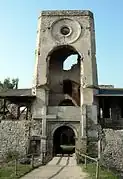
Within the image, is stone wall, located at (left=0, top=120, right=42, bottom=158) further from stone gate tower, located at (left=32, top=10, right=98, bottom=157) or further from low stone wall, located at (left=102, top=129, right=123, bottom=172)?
low stone wall, located at (left=102, top=129, right=123, bottom=172)

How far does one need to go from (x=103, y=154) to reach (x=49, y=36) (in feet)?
32.9

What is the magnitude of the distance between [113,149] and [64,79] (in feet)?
25.8

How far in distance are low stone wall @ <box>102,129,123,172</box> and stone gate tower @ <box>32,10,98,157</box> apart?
99 cm

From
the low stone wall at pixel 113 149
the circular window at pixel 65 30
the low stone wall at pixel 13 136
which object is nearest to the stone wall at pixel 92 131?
the low stone wall at pixel 113 149

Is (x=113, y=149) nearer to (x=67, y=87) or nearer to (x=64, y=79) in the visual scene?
(x=67, y=87)

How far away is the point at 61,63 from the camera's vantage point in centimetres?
2633

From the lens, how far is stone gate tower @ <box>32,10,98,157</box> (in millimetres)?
21656

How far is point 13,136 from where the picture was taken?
70.3 feet

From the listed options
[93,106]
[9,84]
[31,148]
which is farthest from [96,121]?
[9,84]

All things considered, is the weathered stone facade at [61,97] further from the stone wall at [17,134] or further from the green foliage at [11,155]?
the green foliage at [11,155]

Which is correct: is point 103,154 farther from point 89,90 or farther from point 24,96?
point 24,96

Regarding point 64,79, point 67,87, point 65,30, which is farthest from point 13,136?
point 65,30

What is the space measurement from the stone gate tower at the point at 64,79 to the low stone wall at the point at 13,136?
33.9 inches

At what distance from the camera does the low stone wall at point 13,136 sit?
2116 centimetres
